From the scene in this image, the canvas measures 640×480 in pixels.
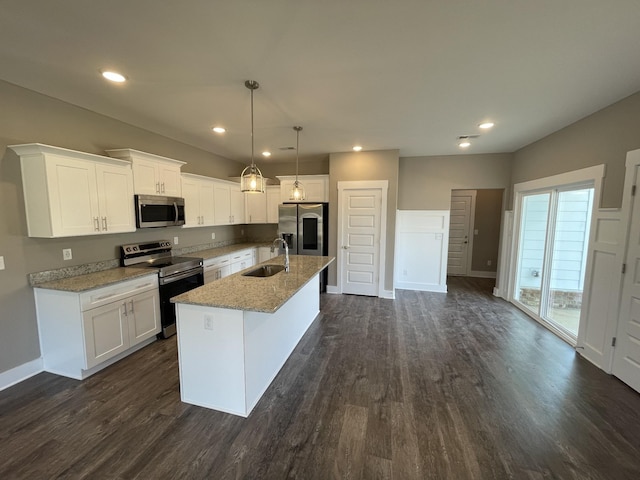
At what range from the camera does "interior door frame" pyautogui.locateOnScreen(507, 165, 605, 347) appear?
114 inches

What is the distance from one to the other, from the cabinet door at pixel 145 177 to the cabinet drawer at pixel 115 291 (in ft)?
3.59

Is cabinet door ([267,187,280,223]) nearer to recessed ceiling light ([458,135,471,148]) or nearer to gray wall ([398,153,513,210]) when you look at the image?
gray wall ([398,153,513,210])

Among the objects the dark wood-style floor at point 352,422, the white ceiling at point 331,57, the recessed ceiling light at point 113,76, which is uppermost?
the white ceiling at point 331,57

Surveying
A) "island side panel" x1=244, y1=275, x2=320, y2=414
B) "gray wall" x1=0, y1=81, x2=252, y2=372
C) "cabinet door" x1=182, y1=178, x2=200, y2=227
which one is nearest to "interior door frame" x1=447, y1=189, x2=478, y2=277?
"island side panel" x1=244, y1=275, x2=320, y2=414

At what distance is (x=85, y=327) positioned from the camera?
2.41 m

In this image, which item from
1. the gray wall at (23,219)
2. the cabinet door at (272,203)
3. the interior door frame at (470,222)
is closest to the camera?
the gray wall at (23,219)

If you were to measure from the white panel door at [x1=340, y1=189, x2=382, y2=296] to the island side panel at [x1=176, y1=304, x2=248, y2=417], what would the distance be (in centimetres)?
331

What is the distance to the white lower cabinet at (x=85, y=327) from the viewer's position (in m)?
2.41

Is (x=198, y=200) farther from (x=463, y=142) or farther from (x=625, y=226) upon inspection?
(x=625, y=226)

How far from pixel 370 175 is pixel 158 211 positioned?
3457 millimetres

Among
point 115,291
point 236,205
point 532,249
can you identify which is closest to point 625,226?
point 532,249

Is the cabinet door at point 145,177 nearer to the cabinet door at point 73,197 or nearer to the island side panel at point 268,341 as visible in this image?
the cabinet door at point 73,197

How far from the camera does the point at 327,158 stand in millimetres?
5504

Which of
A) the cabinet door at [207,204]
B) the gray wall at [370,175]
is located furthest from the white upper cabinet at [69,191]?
the gray wall at [370,175]
